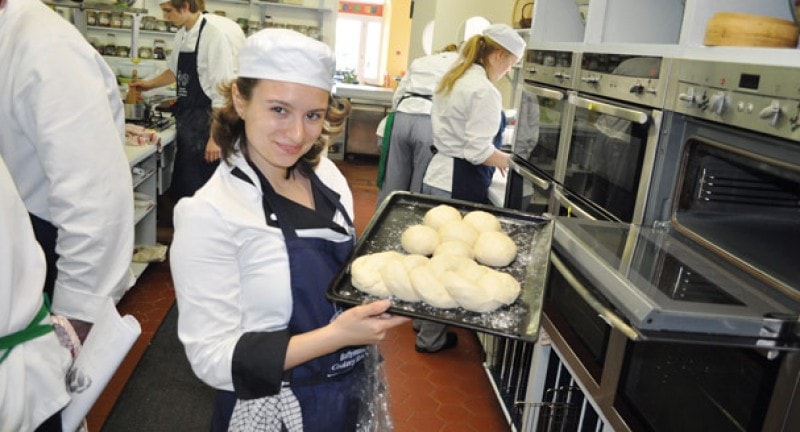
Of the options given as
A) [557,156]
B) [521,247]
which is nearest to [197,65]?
[557,156]

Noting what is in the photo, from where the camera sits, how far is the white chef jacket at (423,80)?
3.63m

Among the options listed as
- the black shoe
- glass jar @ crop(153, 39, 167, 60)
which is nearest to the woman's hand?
the black shoe

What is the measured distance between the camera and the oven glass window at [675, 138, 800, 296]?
1.25m

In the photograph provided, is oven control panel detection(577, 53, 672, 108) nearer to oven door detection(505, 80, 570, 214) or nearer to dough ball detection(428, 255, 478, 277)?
oven door detection(505, 80, 570, 214)

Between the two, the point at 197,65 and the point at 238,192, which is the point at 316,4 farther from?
the point at 238,192

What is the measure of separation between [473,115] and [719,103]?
68.4 inches

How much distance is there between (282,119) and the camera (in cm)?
120

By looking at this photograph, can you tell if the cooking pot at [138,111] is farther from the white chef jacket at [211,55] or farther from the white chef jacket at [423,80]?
the white chef jacket at [423,80]

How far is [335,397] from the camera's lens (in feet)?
4.34

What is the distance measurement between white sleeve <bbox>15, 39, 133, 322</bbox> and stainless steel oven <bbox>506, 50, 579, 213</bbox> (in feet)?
5.06

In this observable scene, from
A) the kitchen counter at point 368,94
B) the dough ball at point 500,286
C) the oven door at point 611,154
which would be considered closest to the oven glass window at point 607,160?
the oven door at point 611,154

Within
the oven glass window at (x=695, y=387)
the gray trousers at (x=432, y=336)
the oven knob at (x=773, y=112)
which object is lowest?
the gray trousers at (x=432, y=336)

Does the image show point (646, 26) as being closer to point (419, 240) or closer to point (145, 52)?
point (419, 240)

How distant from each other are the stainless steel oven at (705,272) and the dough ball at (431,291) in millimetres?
276
